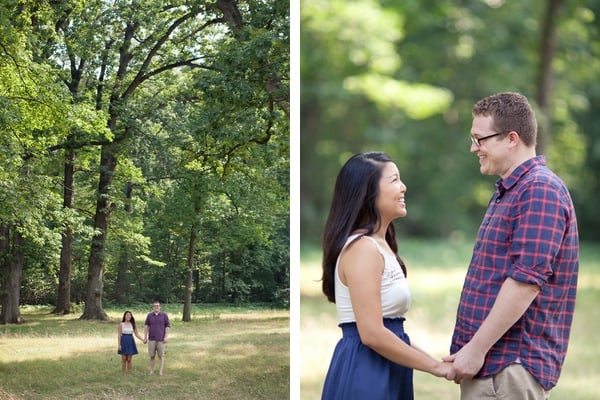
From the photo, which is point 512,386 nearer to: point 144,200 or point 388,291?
point 388,291

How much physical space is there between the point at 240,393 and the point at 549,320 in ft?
6.37

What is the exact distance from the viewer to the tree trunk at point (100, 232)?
3836mm

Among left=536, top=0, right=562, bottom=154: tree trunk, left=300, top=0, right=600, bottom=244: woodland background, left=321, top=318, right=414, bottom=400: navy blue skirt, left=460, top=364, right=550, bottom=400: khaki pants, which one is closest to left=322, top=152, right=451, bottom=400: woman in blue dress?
left=321, top=318, right=414, bottom=400: navy blue skirt

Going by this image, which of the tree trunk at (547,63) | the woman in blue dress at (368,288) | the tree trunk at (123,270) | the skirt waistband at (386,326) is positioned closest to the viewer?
the woman in blue dress at (368,288)

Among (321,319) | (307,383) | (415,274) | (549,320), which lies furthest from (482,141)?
(415,274)

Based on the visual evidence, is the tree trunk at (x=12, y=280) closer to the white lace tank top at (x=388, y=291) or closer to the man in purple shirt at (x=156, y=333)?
the man in purple shirt at (x=156, y=333)

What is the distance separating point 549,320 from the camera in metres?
2.34

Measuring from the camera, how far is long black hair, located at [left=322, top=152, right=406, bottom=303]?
247 centimetres

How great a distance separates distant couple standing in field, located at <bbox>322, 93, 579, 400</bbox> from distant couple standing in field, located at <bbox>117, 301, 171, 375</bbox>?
149 centimetres

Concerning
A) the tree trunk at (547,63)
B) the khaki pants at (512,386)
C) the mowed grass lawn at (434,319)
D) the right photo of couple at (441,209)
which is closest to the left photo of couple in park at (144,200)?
the right photo of couple at (441,209)

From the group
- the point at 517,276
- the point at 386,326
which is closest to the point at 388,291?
the point at 386,326

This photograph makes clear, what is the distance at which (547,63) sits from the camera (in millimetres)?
9336

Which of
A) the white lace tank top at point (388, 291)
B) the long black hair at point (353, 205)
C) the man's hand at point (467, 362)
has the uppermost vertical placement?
the long black hair at point (353, 205)

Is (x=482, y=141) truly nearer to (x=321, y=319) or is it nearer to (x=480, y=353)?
(x=480, y=353)
